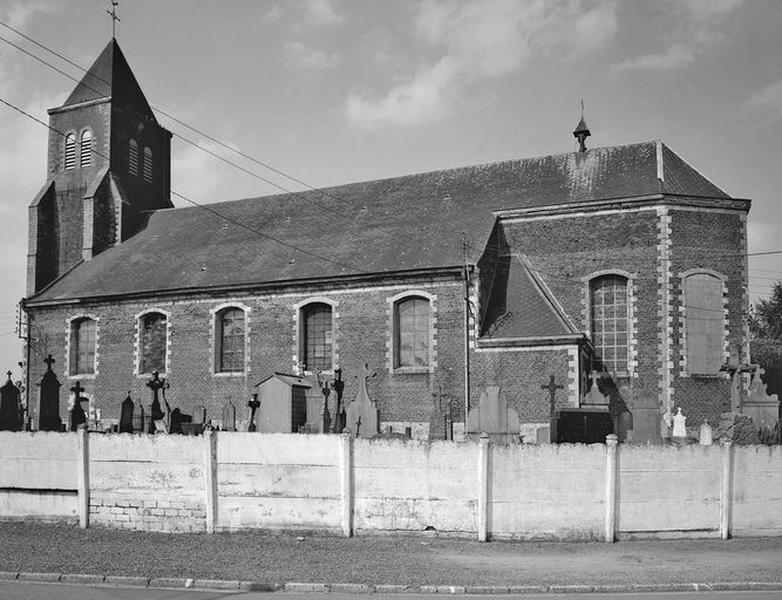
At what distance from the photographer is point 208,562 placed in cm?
1033

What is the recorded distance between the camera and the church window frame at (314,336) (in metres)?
28.2

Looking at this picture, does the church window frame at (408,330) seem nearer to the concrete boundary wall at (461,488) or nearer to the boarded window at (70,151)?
the concrete boundary wall at (461,488)

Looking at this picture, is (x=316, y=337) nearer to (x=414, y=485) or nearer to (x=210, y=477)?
(x=210, y=477)

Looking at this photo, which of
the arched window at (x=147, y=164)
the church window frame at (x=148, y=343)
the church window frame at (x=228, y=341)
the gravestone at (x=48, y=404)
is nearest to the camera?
the gravestone at (x=48, y=404)

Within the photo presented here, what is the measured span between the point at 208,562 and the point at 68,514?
4.21 metres

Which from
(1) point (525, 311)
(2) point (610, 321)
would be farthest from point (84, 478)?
(2) point (610, 321)

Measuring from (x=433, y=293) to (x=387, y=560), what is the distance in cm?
1637

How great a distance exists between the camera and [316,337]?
2853 cm

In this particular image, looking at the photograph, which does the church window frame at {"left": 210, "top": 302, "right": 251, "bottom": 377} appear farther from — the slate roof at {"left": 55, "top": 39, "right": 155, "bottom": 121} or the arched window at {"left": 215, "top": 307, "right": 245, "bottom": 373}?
the slate roof at {"left": 55, "top": 39, "right": 155, "bottom": 121}

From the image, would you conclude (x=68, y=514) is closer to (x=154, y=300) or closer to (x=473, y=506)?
(x=473, y=506)

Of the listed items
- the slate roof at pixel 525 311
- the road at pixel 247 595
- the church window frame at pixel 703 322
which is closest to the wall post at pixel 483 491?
the road at pixel 247 595

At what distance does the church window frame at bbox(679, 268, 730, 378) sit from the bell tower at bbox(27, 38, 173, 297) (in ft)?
74.7

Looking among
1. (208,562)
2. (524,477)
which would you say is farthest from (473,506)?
(208,562)

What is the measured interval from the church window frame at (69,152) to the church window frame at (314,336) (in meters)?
15.0
